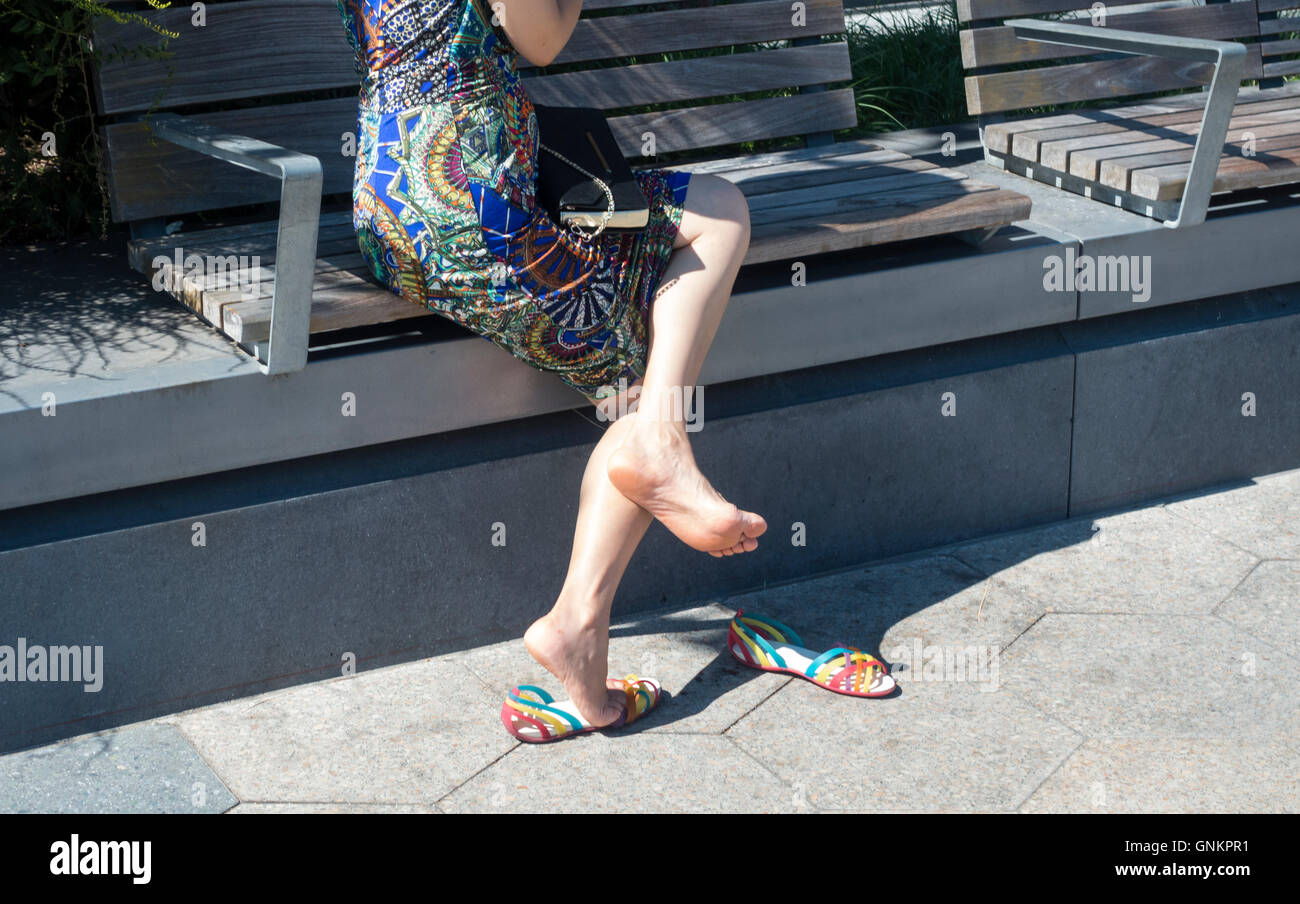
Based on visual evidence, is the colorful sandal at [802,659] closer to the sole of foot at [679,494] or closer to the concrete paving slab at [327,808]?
the sole of foot at [679,494]

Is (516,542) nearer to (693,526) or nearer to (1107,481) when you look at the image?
(693,526)

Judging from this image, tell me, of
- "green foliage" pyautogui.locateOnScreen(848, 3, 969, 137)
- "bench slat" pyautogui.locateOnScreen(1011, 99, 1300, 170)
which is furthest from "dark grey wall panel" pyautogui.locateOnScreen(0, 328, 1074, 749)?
"green foliage" pyautogui.locateOnScreen(848, 3, 969, 137)

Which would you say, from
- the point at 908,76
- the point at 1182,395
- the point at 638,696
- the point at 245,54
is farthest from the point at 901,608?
the point at 908,76

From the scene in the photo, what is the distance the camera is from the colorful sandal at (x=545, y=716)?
2.84 meters

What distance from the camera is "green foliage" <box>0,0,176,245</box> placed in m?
3.12

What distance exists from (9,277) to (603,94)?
160 cm

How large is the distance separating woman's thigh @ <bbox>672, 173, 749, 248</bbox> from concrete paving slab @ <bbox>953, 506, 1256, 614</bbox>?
1208 mm

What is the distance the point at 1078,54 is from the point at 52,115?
9.79ft

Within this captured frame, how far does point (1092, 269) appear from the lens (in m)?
3.64

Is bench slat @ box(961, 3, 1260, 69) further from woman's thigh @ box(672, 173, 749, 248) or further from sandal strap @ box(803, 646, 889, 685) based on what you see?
sandal strap @ box(803, 646, 889, 685)

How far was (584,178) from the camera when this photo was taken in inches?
112

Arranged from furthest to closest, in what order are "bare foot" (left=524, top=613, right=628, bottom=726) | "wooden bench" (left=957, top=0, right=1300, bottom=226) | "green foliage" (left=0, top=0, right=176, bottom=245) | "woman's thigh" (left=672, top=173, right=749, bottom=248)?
"wooden bench" (left=957, top=0, right=1300, bottom=226) → "green foliage" (left=0, top=0, right=176, bottom=245) → "woman's thigh" (left=672, top=173, right=749, bottom=248) → "bare foot" (left=524, top=613, right=628, bottom=726)

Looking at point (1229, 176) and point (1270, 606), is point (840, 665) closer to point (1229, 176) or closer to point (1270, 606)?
point (1270, 606)

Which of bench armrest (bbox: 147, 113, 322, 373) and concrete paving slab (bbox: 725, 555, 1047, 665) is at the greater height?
bench armrest (bbox: 147, 113, 322, 373)
